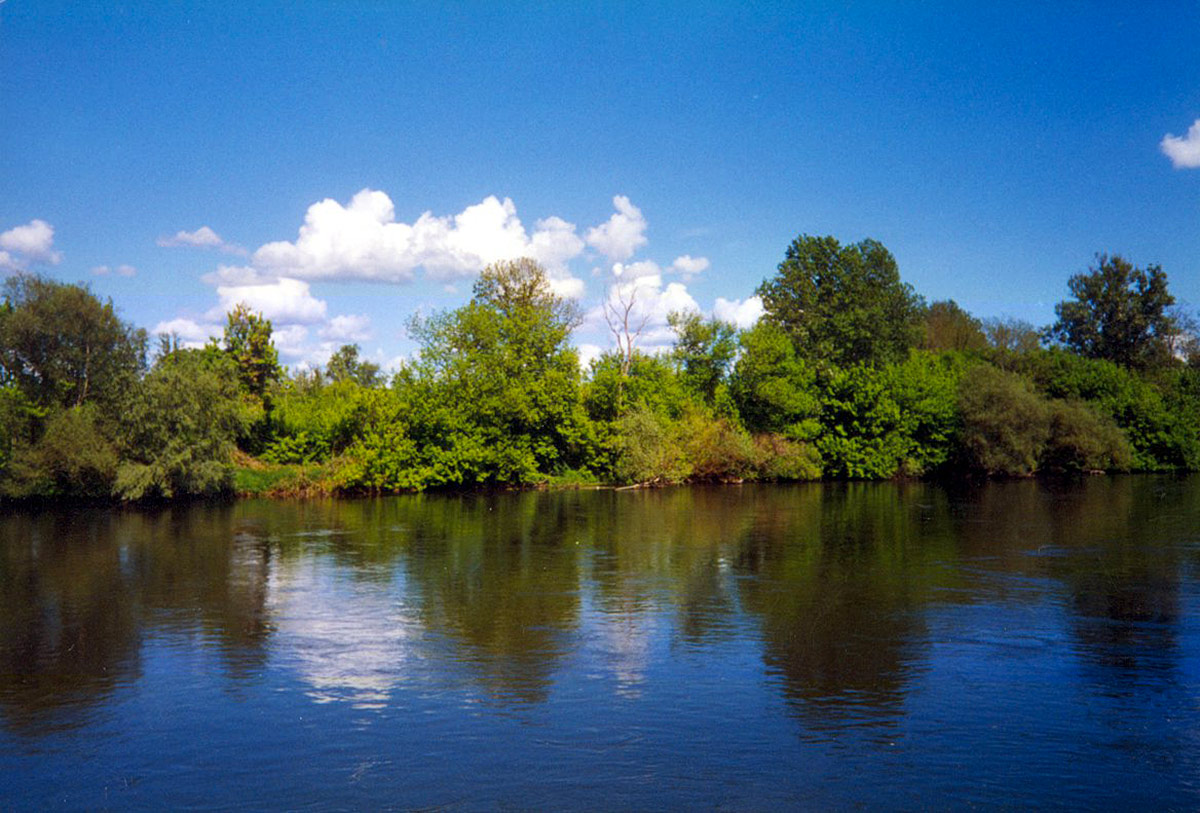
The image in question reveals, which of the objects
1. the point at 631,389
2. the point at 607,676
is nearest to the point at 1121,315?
the point at 631,389

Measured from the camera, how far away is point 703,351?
193 ft

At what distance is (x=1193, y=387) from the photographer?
63.5 m

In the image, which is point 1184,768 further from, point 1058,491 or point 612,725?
point 1058,491

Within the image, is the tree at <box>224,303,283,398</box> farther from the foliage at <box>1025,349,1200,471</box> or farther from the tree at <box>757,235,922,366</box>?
the foliage at <box>1025,349,1200,471</box>

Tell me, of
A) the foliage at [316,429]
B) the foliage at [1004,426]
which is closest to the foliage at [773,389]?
the foliage at [1004,426]

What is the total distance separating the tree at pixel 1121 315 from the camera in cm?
6994

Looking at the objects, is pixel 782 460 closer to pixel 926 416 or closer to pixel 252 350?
pixel 926 416

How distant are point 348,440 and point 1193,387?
189 feet

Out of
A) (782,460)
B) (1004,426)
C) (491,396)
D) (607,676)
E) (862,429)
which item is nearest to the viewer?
(607,676)

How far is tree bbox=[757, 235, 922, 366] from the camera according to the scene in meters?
64.2

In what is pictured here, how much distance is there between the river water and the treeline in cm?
1784

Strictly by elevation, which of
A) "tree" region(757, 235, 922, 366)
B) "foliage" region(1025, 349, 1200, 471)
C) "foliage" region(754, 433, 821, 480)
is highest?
"tree" region(757, 235, 922, 366)

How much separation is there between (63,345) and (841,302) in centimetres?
4932

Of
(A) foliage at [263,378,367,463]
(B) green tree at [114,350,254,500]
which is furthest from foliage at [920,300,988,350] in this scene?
(B) green tree at [114,350,254,500]
